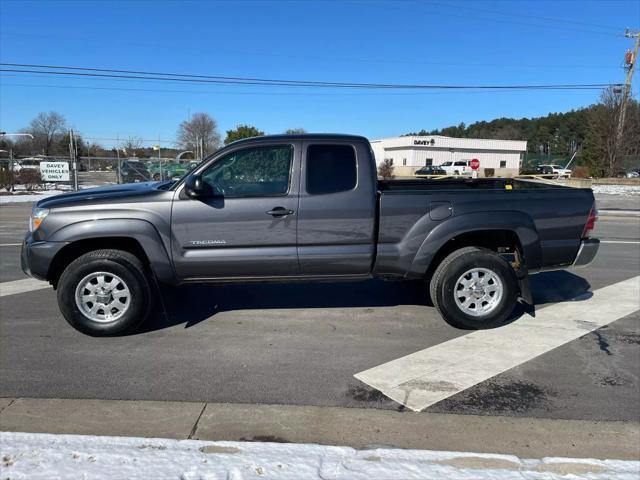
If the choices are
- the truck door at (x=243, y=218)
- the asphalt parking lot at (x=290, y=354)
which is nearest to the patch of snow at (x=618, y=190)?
the asphalt parking lot at (x=290, y=354)

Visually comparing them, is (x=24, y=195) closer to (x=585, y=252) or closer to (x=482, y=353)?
(x=482, y=353)

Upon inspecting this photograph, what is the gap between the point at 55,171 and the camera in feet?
70.2

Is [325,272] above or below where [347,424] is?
above

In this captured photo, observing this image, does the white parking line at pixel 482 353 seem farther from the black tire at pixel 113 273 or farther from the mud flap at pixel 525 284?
the black tire at pixel 113 273

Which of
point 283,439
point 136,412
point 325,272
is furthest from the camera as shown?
point 325,272

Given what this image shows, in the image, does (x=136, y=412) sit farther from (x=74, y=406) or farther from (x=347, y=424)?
(x=347, y=424)

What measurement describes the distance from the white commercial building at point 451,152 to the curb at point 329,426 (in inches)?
2648

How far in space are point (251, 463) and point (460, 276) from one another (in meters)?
2.85

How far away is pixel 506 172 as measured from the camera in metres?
73.4

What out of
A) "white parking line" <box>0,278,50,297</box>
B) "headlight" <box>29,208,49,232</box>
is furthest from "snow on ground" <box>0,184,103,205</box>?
"headlight" <box>29,208,49,232</box>

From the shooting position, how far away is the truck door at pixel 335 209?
4.50 metres

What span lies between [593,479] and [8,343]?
187 inches

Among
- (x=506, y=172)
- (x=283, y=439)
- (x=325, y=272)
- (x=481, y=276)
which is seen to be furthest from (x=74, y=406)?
Result: (x=506, y=172)

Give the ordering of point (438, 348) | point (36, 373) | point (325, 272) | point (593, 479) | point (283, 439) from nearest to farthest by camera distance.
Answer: point (593, 479), point (283, 439), point (36, 373), point (438, 348), point (325, 272)
